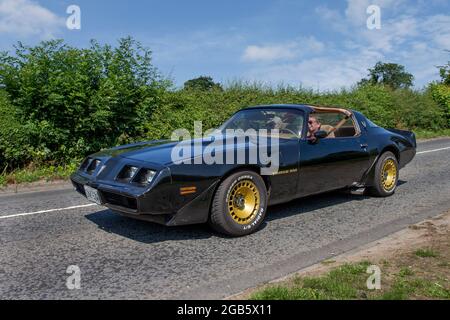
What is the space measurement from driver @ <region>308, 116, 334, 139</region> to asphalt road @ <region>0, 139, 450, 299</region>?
42.2 inches

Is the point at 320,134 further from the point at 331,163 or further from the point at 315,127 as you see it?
the point at 331,163

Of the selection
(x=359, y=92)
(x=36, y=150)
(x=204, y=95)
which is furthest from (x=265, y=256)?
(x=359, y=92)

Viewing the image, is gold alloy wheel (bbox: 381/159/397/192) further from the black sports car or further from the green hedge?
the green hedge

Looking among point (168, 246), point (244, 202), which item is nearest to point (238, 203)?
point (244, 202)

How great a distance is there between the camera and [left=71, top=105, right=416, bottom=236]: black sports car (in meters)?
4.27

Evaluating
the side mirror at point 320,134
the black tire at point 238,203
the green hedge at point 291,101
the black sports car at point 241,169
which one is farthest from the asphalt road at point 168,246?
the green hedge at point 291,101

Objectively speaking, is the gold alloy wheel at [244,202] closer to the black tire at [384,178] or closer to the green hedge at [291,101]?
the black tire at [384,178]

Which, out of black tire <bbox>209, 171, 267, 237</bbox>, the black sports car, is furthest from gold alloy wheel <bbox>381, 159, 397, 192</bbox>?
black tire <bbox>209, 171, 267, 237</bbox>

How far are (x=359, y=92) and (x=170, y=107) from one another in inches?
446

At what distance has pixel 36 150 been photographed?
941 centimetres

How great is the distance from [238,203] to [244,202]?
9 cm

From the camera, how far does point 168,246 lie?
4.50 metres

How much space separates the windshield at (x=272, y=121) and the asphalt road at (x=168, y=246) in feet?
3.72
